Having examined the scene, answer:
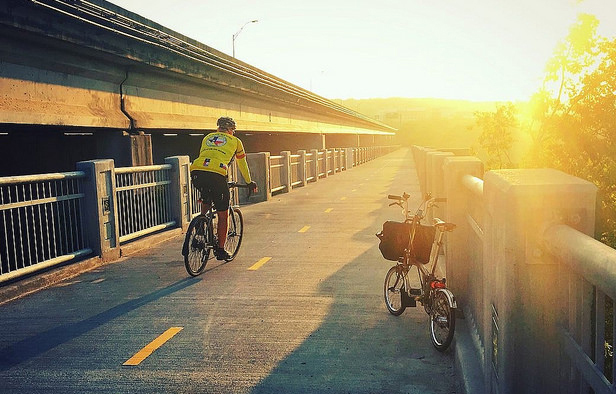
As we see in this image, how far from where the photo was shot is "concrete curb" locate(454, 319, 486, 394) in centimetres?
379

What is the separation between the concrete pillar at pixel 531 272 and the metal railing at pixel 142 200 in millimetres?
8110

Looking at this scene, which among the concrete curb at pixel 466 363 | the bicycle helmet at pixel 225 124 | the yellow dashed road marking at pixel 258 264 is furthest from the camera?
the yellow dashed road marking at pixel 258 264

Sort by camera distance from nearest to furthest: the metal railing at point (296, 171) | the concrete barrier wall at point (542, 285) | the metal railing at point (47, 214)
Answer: the concrete barrier wall at point (542, 285) < the metal railing at point (47, 214) < the metal railing at point (296, 171)

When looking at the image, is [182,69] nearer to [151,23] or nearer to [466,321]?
[151,23]

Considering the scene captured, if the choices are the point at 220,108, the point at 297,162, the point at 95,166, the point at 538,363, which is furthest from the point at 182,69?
the point at 538,363

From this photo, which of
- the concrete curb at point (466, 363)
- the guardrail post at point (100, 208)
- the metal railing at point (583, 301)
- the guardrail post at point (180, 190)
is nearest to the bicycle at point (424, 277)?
the concrete curb at point (466, 363)

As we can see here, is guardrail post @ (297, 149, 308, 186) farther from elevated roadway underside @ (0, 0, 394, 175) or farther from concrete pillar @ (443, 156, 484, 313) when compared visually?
concrete pillar @ (443, 156, 484, 313)

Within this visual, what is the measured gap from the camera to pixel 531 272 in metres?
2.59

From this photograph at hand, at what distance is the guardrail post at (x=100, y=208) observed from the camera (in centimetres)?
889

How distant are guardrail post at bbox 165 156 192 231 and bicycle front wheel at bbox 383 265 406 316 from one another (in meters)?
6.68

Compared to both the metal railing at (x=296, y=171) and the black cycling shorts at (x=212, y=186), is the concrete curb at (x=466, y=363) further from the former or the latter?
the metal railing at (x=296, y=171)

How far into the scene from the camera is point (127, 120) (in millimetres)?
15766

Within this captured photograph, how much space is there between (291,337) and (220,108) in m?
18.9

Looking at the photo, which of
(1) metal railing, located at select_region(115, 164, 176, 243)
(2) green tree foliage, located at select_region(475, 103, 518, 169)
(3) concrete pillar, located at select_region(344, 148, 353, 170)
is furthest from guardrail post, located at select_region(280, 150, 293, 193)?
(2) green tree foliage, located at select_region(475, 103, 518, 169)
